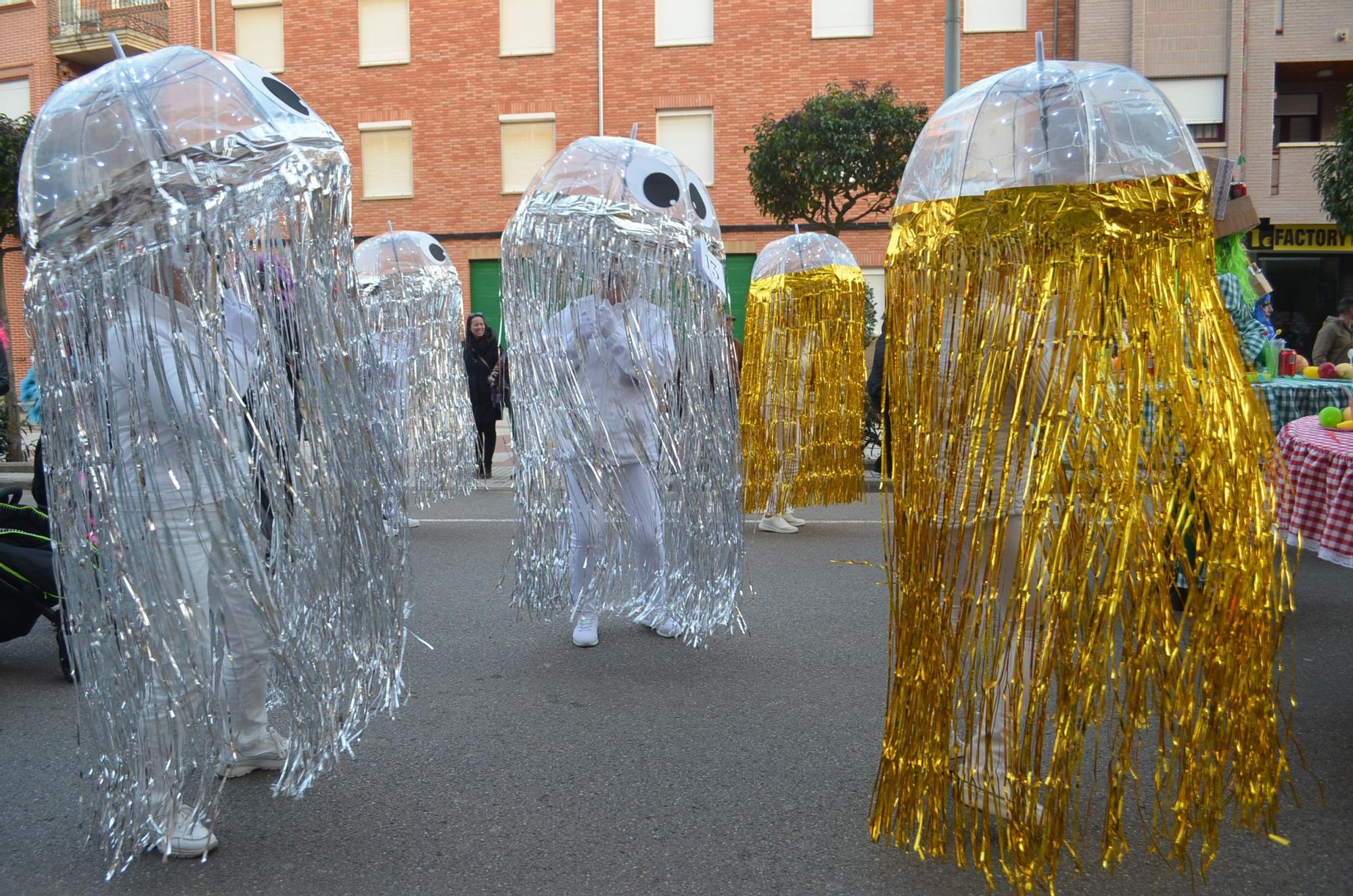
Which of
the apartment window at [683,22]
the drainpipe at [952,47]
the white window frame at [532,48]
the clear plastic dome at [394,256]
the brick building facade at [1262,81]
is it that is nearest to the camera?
the clear plastic dome at [394,256]

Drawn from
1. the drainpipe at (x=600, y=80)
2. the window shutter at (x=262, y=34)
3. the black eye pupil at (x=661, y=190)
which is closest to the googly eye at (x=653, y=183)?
the black eye pupil at (x=661, y=190)

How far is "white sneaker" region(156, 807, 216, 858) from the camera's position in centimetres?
254

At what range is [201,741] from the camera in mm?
2498

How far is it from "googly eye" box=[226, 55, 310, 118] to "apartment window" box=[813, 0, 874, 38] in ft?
55.8

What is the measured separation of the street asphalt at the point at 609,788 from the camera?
99.7 inches

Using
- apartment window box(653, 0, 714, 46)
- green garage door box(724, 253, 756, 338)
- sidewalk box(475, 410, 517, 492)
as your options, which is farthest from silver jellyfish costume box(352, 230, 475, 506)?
apartment window box(653, 0, 714, 46)

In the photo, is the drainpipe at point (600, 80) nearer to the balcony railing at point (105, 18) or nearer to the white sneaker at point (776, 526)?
the balcony railing at point (105, 18)

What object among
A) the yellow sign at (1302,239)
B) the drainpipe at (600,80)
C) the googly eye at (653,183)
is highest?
the drainpipe at (600,80)

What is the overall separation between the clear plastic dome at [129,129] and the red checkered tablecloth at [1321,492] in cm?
282

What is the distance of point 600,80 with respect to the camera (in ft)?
62.0

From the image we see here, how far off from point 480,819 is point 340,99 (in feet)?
63.2

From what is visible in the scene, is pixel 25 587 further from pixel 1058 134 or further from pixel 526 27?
pixel 526 27

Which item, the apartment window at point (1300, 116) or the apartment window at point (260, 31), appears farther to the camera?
the apartment window at point (260, 31)

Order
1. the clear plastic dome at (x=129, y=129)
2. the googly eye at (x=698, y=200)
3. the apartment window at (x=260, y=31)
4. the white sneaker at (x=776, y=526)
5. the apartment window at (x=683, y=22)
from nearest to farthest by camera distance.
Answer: the clear plastic dome at (x=129, y=129) → the googly eye at (x=698, y=200) → the white sneaker at (x=776, y=526) → the apartment window at (x=683, y=22) → the apartment window at (x=260, y=31)
